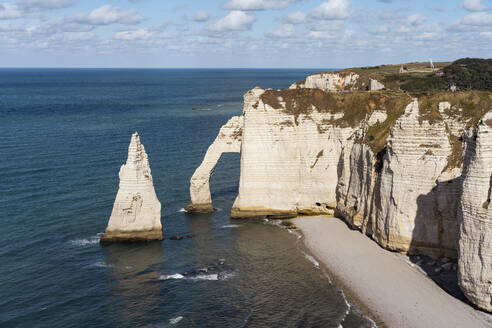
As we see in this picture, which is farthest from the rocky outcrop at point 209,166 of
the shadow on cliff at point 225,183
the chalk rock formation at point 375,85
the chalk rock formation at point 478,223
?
the chalk rock formation at point 478,223

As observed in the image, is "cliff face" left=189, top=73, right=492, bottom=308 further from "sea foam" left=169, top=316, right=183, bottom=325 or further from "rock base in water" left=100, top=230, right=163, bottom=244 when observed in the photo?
"sea foam" left=169, top=316, right=183, bottom=325

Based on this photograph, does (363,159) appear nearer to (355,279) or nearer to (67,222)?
(355,279)

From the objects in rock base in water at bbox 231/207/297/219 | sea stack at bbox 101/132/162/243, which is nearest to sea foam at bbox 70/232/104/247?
sea stack at bbox 101/132/162/243

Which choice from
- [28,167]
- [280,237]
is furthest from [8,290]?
[28,167]

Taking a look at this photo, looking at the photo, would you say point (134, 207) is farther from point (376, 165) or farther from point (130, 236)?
point (376, 165)

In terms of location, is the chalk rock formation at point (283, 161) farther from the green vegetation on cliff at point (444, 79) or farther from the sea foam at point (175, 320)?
the green vegetation on cliff at point (444, 79)

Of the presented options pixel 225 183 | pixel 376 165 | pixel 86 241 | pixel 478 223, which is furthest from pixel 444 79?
pixel 86 241

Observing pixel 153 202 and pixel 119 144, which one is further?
pixel 119 144
